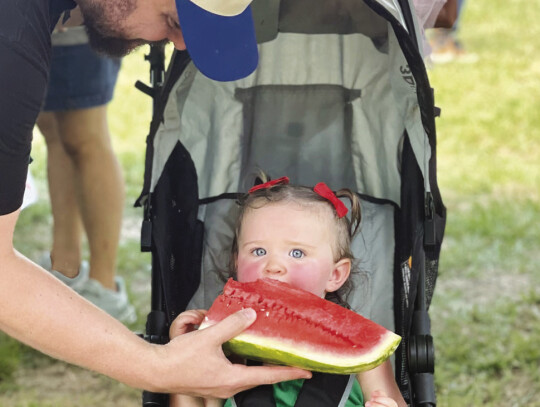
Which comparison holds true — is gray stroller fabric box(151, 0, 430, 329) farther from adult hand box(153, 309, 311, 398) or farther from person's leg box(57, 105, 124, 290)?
person's leg box(57, 105, 124, 290)

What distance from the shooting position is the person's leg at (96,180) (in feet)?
13.2

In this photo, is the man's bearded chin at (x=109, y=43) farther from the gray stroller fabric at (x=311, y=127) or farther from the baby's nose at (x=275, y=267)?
the baby's nose at (x=275, y=267)

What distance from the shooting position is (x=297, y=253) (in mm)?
2658

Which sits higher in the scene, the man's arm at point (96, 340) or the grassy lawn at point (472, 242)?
the man's arm at point (96, 340)

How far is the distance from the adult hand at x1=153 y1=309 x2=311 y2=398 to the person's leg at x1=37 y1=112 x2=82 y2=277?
77.7 inches

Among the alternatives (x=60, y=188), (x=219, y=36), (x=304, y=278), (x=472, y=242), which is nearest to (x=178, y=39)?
(x=219, y=36)

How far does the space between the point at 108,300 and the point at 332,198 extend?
66.9 inches

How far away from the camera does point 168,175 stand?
2930 mm

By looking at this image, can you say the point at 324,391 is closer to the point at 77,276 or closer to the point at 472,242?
the point at 77,276

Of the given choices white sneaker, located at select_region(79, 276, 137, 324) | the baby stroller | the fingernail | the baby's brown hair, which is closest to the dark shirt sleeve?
the fingernail

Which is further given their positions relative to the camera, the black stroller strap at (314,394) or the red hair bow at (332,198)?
the red hair bow at (332,198)

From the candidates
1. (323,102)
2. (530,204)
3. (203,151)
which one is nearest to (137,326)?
(203,151)

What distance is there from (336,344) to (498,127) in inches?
198

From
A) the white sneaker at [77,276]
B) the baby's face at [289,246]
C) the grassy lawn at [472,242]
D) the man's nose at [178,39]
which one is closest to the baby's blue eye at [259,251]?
the baby's face at [289,246]
